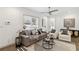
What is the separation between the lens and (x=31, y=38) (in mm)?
2209

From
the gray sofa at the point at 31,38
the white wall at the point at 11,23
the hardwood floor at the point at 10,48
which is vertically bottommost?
the hardwood floor at the point at 10,48

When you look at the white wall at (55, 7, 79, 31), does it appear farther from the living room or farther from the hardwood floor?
the hardwood floor

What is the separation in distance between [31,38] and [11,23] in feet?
2.28

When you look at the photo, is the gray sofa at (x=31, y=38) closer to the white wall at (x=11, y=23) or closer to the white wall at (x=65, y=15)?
the white wall at (x=11, y=23)

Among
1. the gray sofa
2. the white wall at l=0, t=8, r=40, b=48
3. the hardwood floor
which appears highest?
the white wall at l=0, t=8, r=40, b=48

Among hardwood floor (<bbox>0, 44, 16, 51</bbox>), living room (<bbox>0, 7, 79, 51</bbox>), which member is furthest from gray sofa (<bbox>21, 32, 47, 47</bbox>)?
hardwood floor (<bbox>0, 44, 16, 51</bbox>)

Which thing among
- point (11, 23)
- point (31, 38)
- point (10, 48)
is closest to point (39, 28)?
point (31, 38)

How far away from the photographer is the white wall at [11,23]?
1970 mm

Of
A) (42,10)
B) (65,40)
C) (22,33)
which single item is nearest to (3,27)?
(22,33)

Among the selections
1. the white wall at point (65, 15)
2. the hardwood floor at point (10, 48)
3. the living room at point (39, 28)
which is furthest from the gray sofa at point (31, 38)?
the white wall at point (65, 15)

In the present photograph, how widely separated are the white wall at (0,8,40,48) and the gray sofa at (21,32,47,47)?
0.27 m

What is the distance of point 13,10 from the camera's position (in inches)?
81.3

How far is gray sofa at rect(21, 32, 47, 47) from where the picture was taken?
85.2 inches
